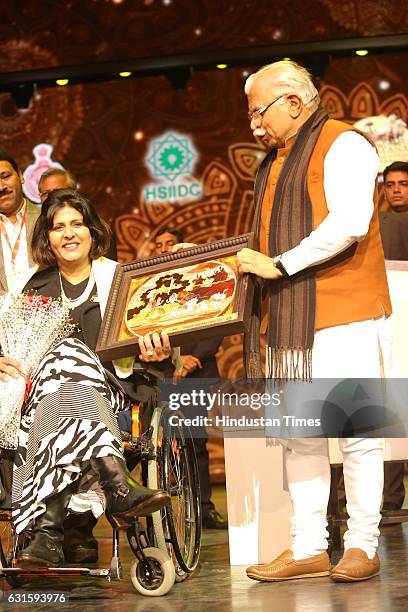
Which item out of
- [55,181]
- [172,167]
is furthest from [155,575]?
[172,167]

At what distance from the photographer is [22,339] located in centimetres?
328

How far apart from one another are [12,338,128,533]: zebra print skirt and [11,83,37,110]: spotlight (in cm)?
389

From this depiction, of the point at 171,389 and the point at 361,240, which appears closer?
the point at 361,240

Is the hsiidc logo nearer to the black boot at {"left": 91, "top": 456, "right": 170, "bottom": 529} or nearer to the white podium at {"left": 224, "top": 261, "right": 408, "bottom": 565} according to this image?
the white podium at {"left": 224, "top": 261, "right": 408, "bottom": 565}

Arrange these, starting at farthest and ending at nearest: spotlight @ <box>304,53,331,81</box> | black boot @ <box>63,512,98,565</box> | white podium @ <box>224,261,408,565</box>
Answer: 1. spotlight @ <box>304,53,331,81</box>
2. black boot @ <box>63,512,98,565</box>
3. white podium @ <box>224,261,408,565</box>

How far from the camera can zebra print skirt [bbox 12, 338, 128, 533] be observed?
122 inches

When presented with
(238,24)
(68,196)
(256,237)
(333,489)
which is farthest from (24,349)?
(238,24)

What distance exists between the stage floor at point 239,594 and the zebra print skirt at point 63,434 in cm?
26

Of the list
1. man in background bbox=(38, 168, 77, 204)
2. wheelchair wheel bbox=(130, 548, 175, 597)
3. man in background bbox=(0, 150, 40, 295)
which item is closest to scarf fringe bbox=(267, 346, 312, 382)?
wheelchair wheel bbox=(130, 548, 175, 597)

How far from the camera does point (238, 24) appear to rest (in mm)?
6754

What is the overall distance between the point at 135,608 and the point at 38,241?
122cm

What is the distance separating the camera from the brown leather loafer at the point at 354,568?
313cm

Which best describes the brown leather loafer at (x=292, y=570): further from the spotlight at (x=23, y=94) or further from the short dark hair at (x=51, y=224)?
the spotlight at (x=23, y=94)

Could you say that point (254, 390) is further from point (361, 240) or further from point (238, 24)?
point (238, 24)
